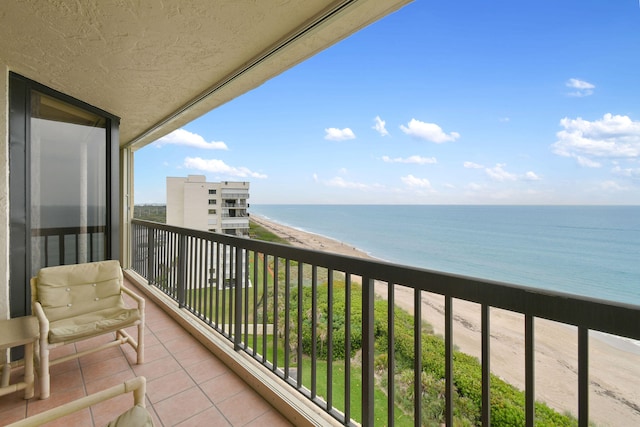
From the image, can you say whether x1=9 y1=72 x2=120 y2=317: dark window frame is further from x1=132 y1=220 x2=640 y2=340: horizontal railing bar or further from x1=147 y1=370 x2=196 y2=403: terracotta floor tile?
x1=132 y1=220 x2=640 y2=340: horizontal railing bar

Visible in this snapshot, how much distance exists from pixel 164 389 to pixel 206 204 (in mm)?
21488

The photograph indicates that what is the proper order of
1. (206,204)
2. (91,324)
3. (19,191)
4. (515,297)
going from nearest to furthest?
(515,297) → (91,324) → (19,191) → (206,204)

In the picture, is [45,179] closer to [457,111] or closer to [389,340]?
[389,340]

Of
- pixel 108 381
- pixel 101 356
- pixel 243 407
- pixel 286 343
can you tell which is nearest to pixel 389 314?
pixel 286 343

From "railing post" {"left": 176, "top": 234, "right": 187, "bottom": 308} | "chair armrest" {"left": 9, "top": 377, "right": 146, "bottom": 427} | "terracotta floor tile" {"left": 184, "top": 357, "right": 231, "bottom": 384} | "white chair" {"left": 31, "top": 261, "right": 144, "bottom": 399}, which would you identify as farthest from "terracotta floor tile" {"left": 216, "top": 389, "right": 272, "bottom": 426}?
"railing post" {"left": 176, "top": 234, "right": 187, "bottom": 308}

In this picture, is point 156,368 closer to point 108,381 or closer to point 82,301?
point 108,381

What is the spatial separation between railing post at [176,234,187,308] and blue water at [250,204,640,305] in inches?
271

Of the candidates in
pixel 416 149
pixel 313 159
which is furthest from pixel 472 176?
pixel 313 159

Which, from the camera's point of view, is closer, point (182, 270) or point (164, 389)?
point (164, 389)

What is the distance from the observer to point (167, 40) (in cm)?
181

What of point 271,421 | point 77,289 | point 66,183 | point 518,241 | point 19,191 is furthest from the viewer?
point 518,241

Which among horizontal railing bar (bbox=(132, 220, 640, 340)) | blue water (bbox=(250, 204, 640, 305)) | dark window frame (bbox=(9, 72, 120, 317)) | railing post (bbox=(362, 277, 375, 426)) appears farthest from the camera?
blue water (bbox=(250, 204, 640, 305))

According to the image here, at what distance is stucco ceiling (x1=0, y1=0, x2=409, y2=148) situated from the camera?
4.93 ft

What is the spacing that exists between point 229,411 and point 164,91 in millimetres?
2725
